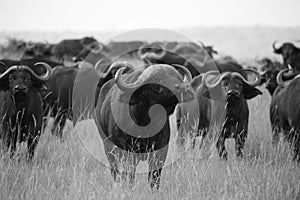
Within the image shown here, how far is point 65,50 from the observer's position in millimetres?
22734

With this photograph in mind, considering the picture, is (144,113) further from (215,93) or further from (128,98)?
(215,93)

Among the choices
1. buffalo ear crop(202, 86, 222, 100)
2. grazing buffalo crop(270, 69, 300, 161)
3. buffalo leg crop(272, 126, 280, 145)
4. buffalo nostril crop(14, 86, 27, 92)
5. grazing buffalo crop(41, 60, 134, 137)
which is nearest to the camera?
buffalo nostril crop(14, 86, 27, 92)

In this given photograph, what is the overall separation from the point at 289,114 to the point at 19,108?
3.69m

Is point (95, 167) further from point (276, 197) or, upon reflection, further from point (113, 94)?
point (276, 197)

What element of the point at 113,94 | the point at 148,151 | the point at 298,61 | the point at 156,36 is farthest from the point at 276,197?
the point at 156,36

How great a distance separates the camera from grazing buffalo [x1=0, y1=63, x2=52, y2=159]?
5840 mm

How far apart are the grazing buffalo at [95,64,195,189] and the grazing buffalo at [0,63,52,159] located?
1442mm

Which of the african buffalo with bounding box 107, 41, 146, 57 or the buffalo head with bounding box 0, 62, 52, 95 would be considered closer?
the buffalo head with bounding box 0, 62, 52, 95

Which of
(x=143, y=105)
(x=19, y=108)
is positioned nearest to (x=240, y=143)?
(x=143, y=105)

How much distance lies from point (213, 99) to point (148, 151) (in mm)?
2233

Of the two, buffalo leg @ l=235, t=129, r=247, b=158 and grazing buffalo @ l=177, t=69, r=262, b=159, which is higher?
grazing buffalo @ l=177, t=69, r=262, b=159

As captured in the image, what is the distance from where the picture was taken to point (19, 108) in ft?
19.7

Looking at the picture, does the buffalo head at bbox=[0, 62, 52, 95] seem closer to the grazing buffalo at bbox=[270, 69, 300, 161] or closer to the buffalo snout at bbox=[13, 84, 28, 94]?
the buffalo snout at bbox=[13, 84, 28, 94]

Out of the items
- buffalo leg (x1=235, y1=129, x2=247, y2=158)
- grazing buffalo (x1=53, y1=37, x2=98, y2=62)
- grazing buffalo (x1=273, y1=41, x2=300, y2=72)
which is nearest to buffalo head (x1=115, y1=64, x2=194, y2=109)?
buffalo leg (x1=235, y1=129, x2=247, y2=158)
